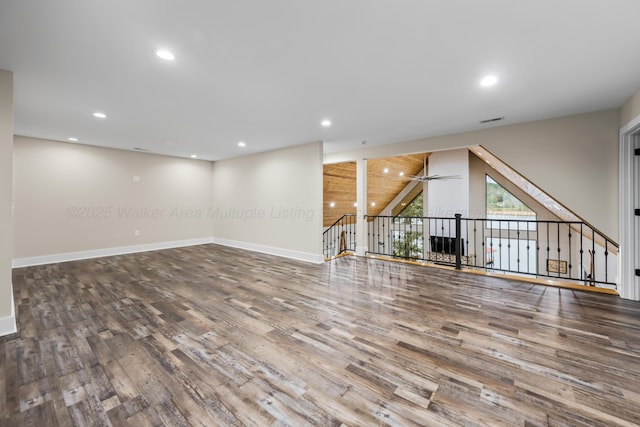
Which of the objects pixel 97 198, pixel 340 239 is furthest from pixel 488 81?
pixel 97 198

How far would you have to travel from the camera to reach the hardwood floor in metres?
1.49

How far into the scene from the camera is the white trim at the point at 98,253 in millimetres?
4871

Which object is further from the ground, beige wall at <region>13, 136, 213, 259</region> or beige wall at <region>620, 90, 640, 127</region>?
beige wall at <region>620, 90, 640, 127</region>

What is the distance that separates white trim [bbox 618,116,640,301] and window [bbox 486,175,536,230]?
198 inches

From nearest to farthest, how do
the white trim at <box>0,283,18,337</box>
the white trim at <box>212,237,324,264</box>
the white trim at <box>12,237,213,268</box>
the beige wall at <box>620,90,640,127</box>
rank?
the white trim at <box>0,283,18,337</box> → the beige wall at <box>620,90,640,127</box> → the white trim at <box>12,237,213,268</box> → the white trim at <box>212,237,324,264</box>

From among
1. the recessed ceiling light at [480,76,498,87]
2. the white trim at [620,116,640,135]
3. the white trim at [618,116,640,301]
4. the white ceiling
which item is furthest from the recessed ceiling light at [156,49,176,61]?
the white trim at [618,116,640,301]

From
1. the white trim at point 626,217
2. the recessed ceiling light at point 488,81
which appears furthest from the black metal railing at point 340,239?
the white trim at point 626,217

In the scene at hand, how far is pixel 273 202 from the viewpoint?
611 cm

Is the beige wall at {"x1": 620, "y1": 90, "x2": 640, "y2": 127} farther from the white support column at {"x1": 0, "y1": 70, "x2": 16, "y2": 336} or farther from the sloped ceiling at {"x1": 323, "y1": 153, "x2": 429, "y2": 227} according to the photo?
the white support column at {"x1": 0, "y1": 70, "x2": 16, "y2": 336}

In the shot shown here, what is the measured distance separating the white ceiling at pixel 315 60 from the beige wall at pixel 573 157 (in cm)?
26

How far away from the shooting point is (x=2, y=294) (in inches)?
95.2

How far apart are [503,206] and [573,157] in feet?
16.7

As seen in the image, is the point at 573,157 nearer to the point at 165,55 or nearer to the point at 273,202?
the point at 165,55

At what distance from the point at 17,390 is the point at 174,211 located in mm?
5799
